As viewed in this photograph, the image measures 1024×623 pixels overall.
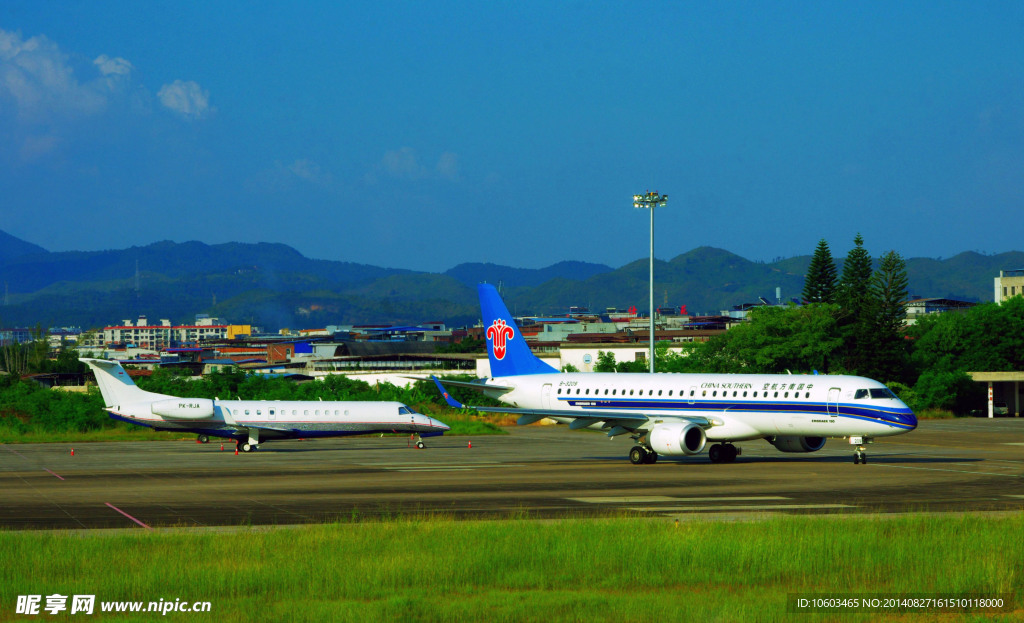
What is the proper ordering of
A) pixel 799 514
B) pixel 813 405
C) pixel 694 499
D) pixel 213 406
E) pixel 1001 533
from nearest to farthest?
pixel 1001 533, pixel 799 514, pixel 694 499, pixel 813 405, pixel 213 406

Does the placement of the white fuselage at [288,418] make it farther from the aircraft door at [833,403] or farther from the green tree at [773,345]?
the green tree at [773,345]

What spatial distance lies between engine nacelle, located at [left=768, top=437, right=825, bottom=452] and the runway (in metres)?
0.71

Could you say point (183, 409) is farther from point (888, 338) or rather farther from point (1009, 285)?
point (1009, 285)

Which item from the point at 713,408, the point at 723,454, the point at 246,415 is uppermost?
the point at 713,408

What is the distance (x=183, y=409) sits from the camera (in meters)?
51.8

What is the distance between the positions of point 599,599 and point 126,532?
38.4 feet

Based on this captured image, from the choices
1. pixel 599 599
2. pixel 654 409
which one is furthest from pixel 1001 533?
pixel 654 409

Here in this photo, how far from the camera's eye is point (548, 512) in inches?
1035

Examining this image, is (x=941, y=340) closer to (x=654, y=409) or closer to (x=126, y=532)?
(x=654, y=409)

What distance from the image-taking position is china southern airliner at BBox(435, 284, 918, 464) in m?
39.1

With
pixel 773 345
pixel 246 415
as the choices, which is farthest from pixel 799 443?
pixel 773 345

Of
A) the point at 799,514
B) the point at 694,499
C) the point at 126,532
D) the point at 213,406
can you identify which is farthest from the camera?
the point at 213,406

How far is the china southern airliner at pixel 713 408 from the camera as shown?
39.1m

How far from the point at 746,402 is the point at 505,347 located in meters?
12.5
